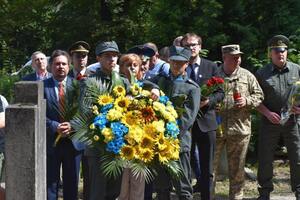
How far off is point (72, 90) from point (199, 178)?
233 cm

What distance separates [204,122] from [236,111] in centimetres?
60

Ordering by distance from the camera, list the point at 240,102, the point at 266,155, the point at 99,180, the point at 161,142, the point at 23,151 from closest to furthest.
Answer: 1. the point at 23,151
2. the point at 161,142
3. the point at 99,180
4. the point at 240,102
5. the point at 266,155

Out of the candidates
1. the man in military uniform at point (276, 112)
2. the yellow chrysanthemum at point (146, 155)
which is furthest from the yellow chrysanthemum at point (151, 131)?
the man in military uniform at point (276, 112)

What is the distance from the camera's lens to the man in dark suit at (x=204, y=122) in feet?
25.8

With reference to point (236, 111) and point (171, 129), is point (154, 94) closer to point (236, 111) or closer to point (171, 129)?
point (171, 129)

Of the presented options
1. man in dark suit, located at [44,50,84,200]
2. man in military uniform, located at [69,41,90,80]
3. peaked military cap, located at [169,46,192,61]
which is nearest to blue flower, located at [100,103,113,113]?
man in dark suit, located at [44,50,84,200]

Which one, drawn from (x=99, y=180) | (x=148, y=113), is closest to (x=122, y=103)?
(x=148, y=113)

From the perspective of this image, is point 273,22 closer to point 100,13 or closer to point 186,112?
point 186,112

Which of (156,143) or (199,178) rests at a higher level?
(156,143)

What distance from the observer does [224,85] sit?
8.04m

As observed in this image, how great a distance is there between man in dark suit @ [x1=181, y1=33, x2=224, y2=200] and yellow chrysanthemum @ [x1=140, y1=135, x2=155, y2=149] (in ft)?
5.94

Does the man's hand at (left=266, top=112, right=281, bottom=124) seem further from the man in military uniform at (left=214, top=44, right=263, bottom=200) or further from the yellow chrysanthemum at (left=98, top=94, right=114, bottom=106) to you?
the yellow chrysanthemum at (left=98, top=94, right=114, bottom=106)

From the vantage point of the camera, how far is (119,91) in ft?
20.5

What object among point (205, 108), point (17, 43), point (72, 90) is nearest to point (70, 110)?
point (72, 90)
